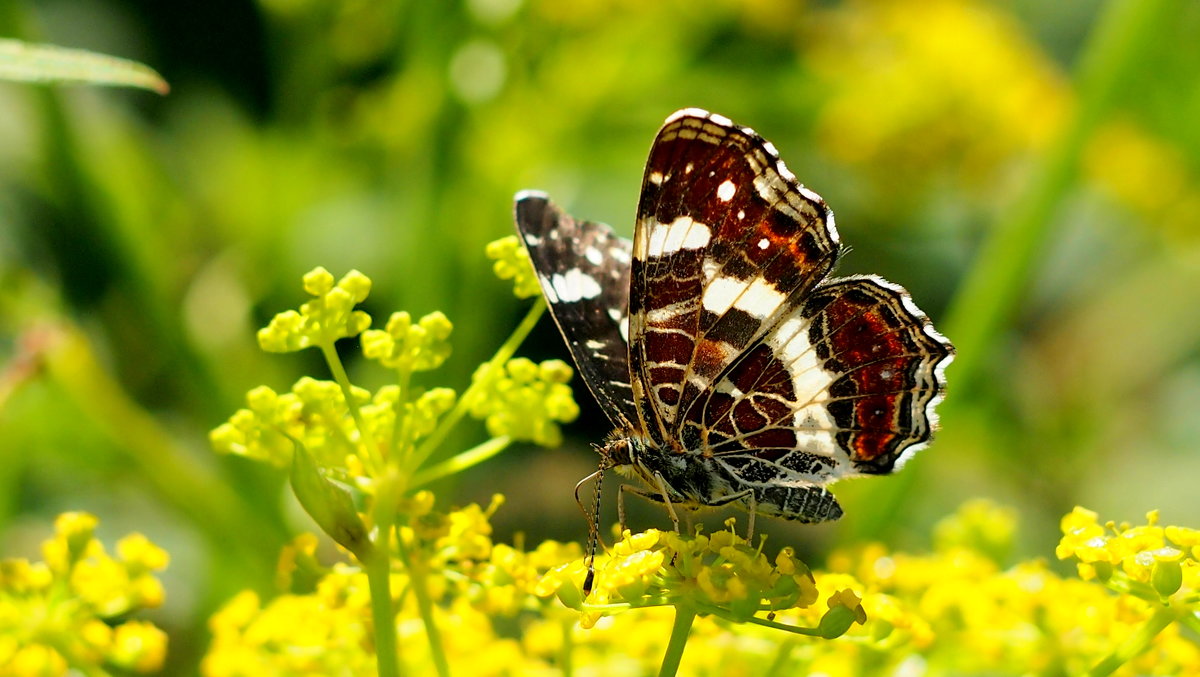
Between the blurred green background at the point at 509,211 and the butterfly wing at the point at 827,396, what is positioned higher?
the blurred green background at the point at 509,211

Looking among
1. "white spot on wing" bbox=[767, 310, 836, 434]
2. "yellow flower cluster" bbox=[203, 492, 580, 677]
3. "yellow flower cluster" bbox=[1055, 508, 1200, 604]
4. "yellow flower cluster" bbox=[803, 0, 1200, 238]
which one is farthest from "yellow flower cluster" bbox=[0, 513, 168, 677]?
"yellow flower cluster" bbox=[803, 0, 1200, 238]

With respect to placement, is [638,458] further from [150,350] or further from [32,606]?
[150,350]

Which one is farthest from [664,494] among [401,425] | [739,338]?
[401,425]

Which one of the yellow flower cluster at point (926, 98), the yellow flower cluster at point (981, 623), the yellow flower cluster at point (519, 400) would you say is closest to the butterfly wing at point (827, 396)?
the yellow flower cluster at point (981, 623)

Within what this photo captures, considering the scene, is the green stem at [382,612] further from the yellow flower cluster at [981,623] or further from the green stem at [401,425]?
the yellow flower cluster at [981,623]

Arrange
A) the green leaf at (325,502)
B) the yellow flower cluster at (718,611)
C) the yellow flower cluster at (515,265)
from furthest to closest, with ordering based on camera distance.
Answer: the yellow flower cluster at (515,265)
the yellow flower cluster at (718,611)
the green leaf at (325,502)

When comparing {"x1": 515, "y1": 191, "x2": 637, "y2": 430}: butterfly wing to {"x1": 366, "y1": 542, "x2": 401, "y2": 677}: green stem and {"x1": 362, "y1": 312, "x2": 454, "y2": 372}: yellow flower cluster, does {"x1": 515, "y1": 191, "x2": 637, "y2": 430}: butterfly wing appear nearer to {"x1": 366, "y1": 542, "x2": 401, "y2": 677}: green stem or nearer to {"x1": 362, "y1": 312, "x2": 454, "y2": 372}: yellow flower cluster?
{"x1": 362, "y1": 312, "x2": 454, "y2": 372}: yellow flower cluster
